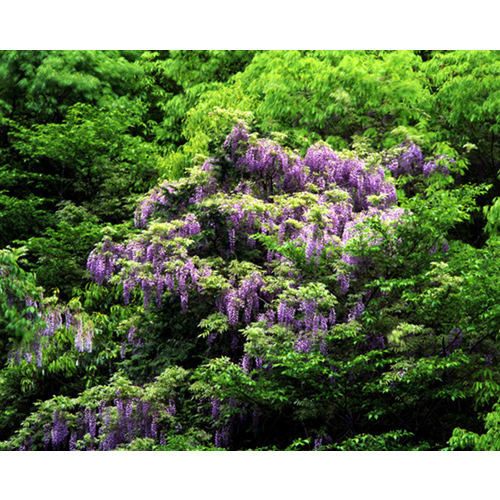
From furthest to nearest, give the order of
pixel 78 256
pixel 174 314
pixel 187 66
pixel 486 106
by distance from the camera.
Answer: pixel 187 66 < pixel 78 256 < pixel 486 106 < pixel 174 314

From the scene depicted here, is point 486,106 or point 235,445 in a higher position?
point 486,106

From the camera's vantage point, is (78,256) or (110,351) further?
(78,256)

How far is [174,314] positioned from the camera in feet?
24.0

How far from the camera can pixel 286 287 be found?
21.3 ft

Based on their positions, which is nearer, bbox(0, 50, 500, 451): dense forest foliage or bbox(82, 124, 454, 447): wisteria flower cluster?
bbox(0, 50, 500, 451): dense forest foliage

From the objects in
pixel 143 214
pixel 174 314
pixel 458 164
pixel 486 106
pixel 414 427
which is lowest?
pixel 414 427

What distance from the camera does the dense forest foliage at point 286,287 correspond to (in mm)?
6008

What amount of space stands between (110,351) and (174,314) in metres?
1.09

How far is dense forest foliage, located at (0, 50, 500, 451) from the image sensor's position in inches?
237

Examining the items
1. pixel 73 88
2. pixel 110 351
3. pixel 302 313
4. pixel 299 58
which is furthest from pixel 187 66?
pixel 302 313

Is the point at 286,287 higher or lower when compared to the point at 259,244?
lower

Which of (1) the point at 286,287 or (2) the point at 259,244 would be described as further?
(2) the point at 259,244

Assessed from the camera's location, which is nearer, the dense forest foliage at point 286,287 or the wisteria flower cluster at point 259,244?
the dense forest foliage at point 286,287

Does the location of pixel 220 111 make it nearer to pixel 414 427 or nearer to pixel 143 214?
pixel 143 214
